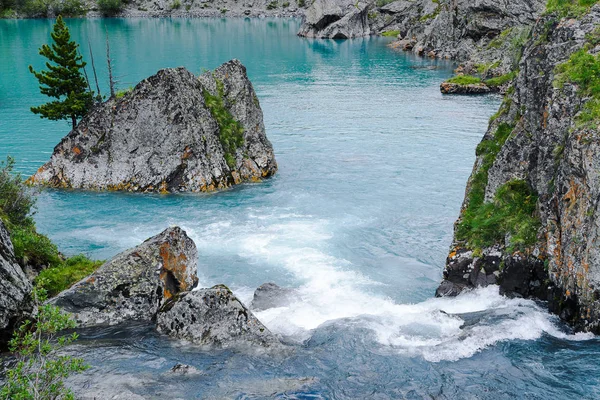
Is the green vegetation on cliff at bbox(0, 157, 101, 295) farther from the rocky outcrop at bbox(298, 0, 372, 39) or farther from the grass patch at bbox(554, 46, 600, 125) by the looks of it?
the rocky outcrop at bbox(298, 0, 372, 39)

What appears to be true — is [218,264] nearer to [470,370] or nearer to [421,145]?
[470,370]

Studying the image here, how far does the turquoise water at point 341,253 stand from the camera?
18453 mm

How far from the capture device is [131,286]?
22.7m

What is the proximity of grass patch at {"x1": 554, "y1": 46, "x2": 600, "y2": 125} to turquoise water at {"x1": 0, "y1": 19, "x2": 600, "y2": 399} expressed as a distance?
26.5 ft

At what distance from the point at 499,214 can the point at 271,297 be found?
38.5ft

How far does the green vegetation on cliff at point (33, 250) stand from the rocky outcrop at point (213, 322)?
534cm

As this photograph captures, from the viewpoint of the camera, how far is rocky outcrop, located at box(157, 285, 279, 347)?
20578 mm

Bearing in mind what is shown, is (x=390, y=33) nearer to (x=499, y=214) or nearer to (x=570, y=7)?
(x=570, y=7)

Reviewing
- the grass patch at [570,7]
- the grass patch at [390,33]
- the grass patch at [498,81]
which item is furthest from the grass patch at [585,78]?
the grass patch at [390,33]

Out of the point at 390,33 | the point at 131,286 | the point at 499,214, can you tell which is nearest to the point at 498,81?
the point at 499,214

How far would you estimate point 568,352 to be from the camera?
19500mm

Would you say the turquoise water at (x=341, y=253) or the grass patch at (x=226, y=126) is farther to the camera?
the grass patch at (x=226, y=126)

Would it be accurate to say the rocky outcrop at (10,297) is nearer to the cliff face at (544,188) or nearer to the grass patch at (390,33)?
the cliff face at (544,188)

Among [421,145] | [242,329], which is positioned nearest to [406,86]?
[421,145]
